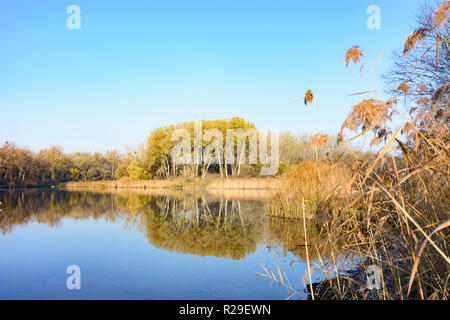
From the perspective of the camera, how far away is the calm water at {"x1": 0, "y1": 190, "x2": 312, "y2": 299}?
352cm

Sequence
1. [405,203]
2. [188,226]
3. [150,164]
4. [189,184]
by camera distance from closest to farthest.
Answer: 1. [405,203]
2. [188,226]
3. [189,184]
4. [150,164]

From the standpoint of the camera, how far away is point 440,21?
5.41 feet

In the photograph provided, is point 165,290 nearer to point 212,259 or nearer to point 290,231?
point 212,259

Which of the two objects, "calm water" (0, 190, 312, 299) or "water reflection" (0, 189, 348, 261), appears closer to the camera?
"calm water" (0, 190, 312, 299)

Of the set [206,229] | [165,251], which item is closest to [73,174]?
[206,229]

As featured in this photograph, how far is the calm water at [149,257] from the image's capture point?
3.52 m

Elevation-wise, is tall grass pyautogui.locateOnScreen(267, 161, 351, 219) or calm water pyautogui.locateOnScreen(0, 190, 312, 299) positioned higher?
tall grass pyautogui.locateOnScreen(267, 161, 351, 219)

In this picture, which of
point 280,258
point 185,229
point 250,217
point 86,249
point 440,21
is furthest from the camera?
point 250,217

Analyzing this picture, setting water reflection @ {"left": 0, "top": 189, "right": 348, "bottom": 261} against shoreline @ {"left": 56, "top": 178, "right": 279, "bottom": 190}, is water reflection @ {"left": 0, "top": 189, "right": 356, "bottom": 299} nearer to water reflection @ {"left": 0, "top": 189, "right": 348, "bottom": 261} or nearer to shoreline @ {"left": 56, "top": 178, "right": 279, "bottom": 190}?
water reflection @ {"left": 0, "top": 189, "right": 348, "bottom": 261}

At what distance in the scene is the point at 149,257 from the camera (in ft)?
16.7

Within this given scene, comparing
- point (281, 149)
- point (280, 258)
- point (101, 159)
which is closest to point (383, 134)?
point (280, 258)

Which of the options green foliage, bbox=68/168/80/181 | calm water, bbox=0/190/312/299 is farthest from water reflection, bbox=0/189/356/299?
green foliage, bbox=68/168/80/181

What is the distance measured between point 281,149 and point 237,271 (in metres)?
26.0

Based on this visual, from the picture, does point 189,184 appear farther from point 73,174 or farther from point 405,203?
point 405,203
